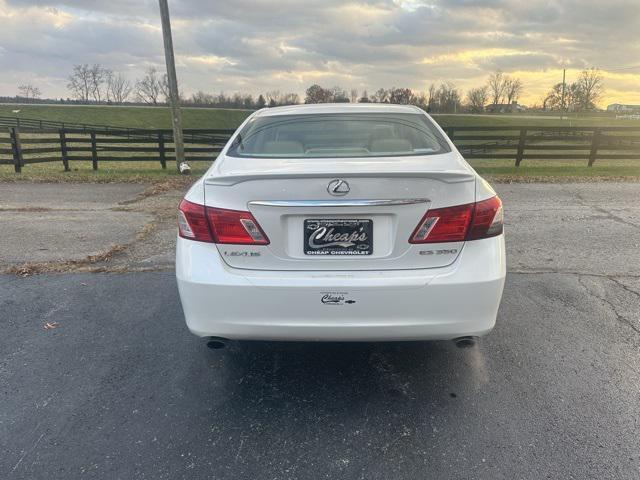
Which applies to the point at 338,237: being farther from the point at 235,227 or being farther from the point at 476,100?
the point at 476,100

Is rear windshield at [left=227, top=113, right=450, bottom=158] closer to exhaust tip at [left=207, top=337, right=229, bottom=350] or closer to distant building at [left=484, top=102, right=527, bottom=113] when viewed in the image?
exhaust tip at [left=207, top=337, right=229, bottom=350]

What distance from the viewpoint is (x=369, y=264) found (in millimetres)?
2416

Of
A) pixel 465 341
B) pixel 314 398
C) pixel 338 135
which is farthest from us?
pixel 338 135

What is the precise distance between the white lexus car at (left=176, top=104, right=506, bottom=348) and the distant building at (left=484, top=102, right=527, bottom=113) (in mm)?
110175

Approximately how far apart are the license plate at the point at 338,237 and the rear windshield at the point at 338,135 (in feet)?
2.39

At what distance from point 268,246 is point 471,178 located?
1.12m

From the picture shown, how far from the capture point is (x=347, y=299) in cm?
238

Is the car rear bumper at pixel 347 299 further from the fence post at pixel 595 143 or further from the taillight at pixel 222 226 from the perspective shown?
the fence post at pixel 595 143

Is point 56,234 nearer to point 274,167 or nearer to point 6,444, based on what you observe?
point 6,444

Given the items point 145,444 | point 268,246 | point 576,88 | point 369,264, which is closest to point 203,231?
point 268,246

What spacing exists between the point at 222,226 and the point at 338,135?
136 cm

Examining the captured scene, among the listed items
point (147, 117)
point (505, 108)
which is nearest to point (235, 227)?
point (147, 117)

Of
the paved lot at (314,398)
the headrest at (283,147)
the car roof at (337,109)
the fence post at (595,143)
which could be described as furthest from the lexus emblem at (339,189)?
the fence post at (595,143)

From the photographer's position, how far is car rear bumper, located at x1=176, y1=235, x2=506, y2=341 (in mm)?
2373
